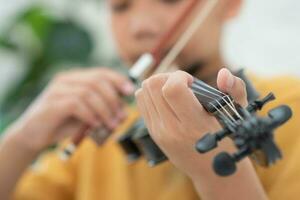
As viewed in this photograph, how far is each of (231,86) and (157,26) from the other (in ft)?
0.87

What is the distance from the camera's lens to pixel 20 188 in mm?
651

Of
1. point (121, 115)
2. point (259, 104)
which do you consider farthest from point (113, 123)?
point (259, 104)

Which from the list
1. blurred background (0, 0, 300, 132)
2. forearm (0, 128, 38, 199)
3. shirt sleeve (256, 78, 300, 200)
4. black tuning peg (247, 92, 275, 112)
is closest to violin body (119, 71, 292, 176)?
black tuning peg (247, 92, 275, 112)

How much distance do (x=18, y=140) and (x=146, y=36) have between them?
0.65ft

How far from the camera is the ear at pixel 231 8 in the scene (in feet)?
1.67

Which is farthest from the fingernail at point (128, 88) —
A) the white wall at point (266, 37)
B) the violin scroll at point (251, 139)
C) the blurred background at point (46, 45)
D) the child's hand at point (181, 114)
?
the blurred background at point (46, 45)

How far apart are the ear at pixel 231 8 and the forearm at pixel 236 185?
0.20 metres

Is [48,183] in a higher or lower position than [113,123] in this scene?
lower

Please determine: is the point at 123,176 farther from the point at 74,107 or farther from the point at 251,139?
the point at 251,139

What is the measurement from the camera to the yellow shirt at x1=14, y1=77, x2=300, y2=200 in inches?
16.4

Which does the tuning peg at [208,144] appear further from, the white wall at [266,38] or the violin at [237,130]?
the white wall at [266,38]

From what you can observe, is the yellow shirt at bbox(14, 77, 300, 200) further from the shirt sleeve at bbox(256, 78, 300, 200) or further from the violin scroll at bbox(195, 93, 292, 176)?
the violin scroll at bbox(195, 93, 292, 176)

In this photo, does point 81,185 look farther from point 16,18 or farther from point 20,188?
point 16,18

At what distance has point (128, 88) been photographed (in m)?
0.58
